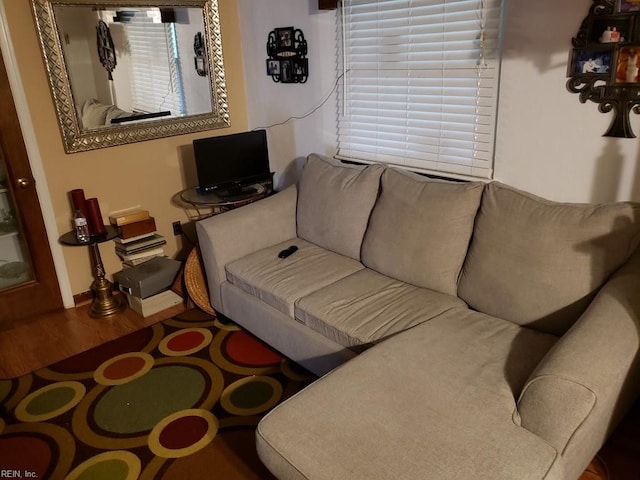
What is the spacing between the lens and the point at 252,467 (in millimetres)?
1916

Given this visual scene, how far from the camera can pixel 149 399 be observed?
2.32 meters

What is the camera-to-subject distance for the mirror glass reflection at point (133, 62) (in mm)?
2922

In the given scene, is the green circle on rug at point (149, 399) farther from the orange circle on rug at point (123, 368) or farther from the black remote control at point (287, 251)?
the black remote control at point (287, 251)

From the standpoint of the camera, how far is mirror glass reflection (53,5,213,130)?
9.59 feet

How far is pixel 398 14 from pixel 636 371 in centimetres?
209

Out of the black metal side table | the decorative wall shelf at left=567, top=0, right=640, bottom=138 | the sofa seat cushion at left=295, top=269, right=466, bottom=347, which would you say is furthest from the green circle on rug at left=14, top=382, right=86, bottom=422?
the decorative wall shelf at left=567, top=0, right=640, bottom=138

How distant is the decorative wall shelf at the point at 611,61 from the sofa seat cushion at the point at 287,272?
4.36ft

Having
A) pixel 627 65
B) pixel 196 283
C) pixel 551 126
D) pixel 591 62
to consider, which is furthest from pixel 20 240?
pixel 627 65

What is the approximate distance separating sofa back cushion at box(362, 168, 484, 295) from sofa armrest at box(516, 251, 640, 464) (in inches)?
26.7

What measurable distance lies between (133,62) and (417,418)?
9.03 feet

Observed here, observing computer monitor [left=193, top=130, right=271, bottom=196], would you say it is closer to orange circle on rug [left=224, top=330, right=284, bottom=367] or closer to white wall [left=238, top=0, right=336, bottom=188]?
white wall [left=238, top=0, right=336, bottom=188]

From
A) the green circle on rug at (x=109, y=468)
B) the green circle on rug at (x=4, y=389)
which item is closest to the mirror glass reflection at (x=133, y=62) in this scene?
the green circle on rug at (x=4, y=389)

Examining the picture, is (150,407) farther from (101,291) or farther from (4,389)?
(101,291)

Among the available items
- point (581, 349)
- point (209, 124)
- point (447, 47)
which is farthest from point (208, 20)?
point (581, 349)
